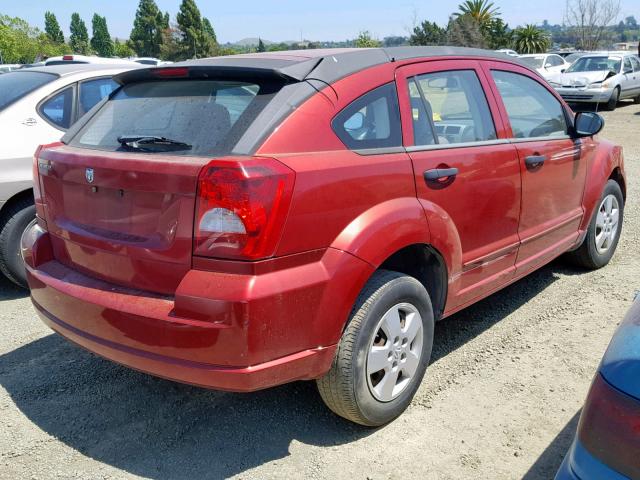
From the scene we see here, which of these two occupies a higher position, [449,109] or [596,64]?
[596,64]

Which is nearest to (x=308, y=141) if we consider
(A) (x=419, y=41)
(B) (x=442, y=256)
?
(B) (x=442, y=256)

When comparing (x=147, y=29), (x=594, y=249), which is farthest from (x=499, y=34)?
(x=594, y=249)

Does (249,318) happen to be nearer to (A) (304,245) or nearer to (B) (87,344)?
(A) (304,245)

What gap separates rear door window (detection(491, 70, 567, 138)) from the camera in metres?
3.88

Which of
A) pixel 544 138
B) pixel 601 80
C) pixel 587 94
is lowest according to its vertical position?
pixel 587 94

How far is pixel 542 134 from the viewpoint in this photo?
4.14m

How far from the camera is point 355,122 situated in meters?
2.84

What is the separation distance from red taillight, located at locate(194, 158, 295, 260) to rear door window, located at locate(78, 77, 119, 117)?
3237mm

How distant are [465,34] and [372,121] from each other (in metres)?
49.5

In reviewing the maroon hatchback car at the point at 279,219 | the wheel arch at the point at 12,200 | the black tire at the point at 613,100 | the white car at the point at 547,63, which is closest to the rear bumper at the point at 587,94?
the black tire at the point at 613,100

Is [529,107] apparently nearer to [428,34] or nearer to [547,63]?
[547,63]

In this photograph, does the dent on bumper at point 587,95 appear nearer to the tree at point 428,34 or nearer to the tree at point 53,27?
the tree at point 428,34

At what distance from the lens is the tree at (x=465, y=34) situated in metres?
46.9

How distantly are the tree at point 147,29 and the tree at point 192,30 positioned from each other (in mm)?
10984
